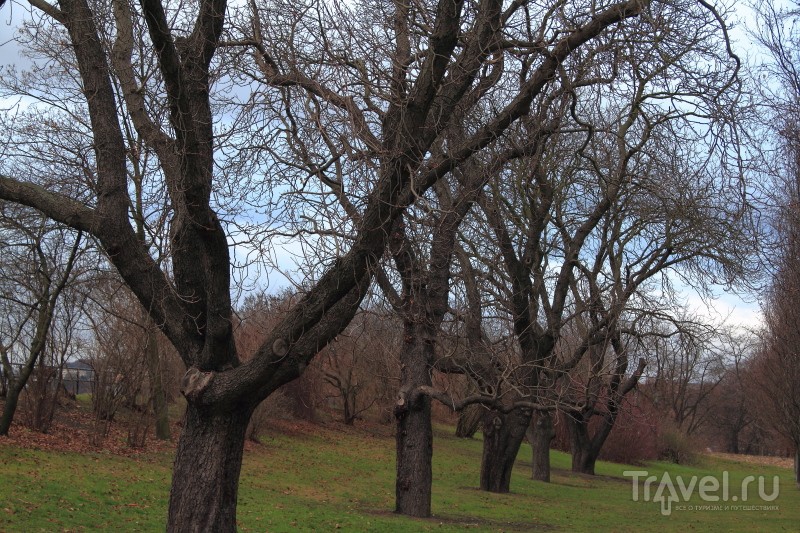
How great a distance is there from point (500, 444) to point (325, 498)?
4.52 metres

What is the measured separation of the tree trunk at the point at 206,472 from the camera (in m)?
6.51

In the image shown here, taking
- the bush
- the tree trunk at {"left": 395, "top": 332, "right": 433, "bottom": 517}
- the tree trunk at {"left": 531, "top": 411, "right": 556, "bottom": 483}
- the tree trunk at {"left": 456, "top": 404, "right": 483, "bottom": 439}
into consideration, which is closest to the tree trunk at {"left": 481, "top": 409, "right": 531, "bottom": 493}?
the tree trunk at {"left": 531, "top": 411, "right": 556, "bottom": 483}

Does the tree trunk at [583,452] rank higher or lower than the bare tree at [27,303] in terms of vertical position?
lower

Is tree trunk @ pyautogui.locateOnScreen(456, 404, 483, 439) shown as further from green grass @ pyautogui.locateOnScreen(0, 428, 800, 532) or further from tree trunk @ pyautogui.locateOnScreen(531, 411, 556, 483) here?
tree trunk @ pyautogui.locateOnScreen(531, 411, 556, 483)

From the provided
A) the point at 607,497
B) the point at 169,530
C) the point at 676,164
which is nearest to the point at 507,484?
the point at 607,497

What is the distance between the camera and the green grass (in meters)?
11.3

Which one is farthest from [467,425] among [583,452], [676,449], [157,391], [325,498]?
[325,498]

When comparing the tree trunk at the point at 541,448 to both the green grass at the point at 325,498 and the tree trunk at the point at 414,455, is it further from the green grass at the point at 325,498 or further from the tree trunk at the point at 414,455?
the tree trunk at the point at 414,455

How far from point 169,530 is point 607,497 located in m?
17.5

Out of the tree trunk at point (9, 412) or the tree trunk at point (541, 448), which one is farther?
the tree trunk at point (541, 448)

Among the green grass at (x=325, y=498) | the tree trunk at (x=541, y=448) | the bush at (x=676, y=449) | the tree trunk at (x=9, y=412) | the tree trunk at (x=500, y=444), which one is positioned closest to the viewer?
the green grass at (x=325, y=498)

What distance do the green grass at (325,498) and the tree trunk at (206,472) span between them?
13.7 ft

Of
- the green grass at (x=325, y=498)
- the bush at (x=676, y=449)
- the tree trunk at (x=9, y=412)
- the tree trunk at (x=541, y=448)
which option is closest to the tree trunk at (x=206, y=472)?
the green grass at (x=325, y=498)

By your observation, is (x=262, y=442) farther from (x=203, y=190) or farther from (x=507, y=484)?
(x=203, y=190)
